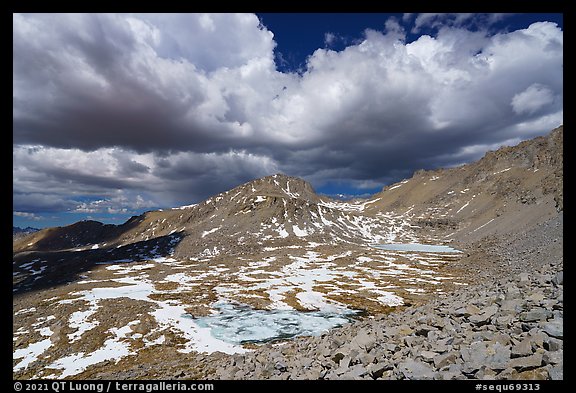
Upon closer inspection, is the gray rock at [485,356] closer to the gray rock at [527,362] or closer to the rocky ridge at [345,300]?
the rocky ridge at [345,300]

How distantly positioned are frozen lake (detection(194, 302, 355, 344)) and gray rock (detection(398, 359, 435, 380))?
24584 mm

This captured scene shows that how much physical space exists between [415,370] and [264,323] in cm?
3159

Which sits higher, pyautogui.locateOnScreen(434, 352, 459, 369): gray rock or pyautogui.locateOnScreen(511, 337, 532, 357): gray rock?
pyautogui.locateOnScreen(511, 337, 532, 357): gray rock

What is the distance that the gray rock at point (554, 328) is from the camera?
36.2ft

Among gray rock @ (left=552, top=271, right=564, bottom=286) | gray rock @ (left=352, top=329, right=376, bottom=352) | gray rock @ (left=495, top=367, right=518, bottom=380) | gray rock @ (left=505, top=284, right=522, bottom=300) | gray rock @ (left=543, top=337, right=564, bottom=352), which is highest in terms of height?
gray rock @ (left=552, top=271, right=564, bottom=286)

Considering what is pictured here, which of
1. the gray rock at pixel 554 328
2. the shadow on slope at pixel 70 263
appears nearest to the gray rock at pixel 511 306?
the gray rock at pixel 554 328

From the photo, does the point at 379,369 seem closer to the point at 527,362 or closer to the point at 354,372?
the point at 354,372

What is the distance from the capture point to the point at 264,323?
130 ft

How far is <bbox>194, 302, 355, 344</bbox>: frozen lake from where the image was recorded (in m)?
34.9

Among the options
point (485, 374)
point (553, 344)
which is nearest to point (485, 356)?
point (485, 374)

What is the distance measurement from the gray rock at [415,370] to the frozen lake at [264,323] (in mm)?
24584

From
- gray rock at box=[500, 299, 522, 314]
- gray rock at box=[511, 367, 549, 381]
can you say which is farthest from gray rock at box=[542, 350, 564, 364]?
gray rock at box=[500, 299, 522, 314]

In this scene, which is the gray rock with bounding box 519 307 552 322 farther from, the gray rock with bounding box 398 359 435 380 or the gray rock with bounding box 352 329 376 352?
the gray rock with bounding box 352 329 376 352
